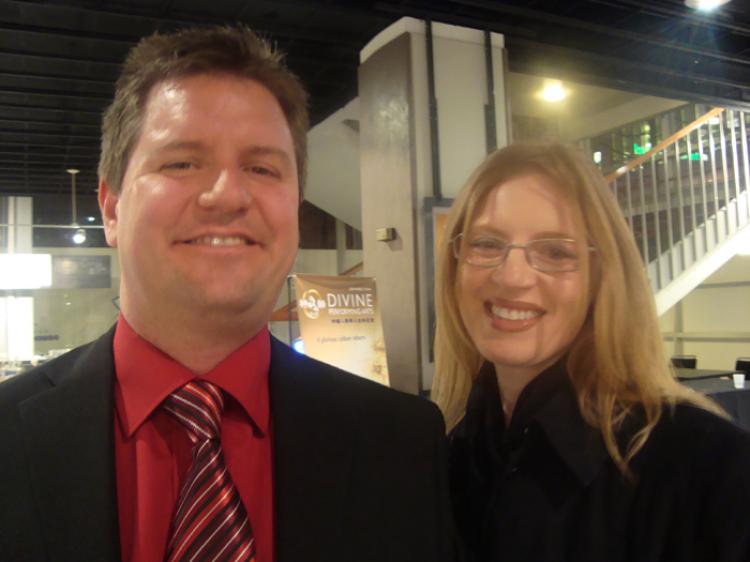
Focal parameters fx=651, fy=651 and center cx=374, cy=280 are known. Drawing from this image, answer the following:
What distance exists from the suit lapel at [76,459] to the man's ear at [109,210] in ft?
0.80

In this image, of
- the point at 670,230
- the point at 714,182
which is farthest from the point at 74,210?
the point at 714,182

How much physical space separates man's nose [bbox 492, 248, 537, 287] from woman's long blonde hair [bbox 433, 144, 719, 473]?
0.12 meters

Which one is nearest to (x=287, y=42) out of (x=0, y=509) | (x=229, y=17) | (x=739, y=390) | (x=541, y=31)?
(x=229, y=17)

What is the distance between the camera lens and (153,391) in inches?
44.5

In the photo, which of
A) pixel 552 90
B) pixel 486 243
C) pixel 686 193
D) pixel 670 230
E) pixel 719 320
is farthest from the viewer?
pixel 719 320

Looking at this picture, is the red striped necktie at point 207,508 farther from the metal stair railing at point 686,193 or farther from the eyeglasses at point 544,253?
the metal stair railing at point 686,193

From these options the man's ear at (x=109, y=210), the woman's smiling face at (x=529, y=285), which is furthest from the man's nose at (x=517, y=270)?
the man's ear at (x=109, y=210)

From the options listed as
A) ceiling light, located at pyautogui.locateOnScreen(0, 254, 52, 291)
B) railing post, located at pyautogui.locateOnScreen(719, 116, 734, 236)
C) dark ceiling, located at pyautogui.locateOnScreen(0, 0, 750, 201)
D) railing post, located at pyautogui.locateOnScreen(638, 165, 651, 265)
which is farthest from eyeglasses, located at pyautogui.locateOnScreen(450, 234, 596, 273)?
ceiling light, located at pyautogui.locateOnScreen(0, 254, 52, 291)

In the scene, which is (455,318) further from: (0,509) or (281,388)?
(0,509)

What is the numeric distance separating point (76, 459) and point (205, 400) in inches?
8.5

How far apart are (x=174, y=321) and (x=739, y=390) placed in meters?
5.19

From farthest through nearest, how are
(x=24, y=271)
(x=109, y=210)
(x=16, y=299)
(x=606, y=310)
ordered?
(x=16, y=299) < (x=24, y=271) < (x=606, y=310) < (x=109, y=210)

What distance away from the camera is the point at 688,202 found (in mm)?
7605

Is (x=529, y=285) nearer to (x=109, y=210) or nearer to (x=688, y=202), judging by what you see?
(x=109, y=210)
